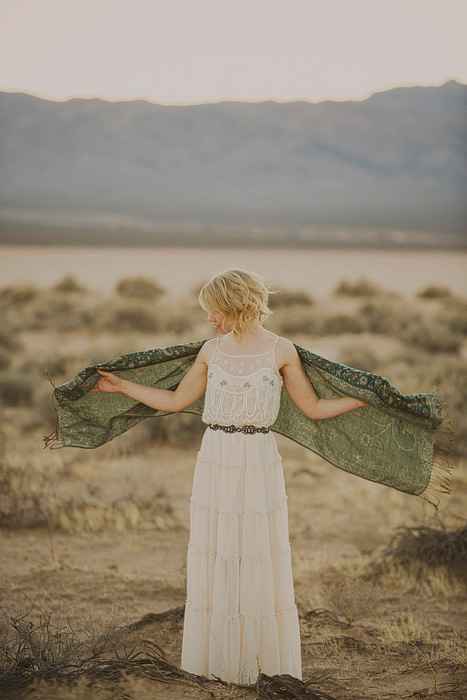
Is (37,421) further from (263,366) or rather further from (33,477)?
(263,366)

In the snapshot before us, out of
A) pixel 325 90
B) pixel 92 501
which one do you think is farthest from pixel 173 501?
pixel 325 90

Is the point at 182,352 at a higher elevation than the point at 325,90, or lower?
lower

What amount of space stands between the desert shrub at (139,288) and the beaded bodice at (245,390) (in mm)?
26140

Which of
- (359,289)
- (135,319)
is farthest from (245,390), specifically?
(359,289)

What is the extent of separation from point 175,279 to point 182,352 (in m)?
49.0

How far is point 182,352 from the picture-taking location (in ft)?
14.7

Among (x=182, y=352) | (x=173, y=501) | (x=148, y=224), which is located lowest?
(x=173, y=501)

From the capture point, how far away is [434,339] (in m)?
19.6

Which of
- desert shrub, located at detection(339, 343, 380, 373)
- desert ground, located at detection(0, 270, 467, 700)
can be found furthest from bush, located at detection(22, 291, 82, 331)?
desert shrub, located at detection(339, 343, 380, 373)

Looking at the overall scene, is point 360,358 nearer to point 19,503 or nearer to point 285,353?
point 19,503

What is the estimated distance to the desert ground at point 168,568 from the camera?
4146mm

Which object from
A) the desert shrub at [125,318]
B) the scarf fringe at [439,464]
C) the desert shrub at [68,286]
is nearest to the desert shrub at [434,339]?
the desert shrub at [125,318]

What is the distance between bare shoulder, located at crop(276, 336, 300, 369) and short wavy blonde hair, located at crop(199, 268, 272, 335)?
21 centimetres

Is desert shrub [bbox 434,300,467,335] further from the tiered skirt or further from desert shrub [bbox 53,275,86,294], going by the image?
the tiered skirt
